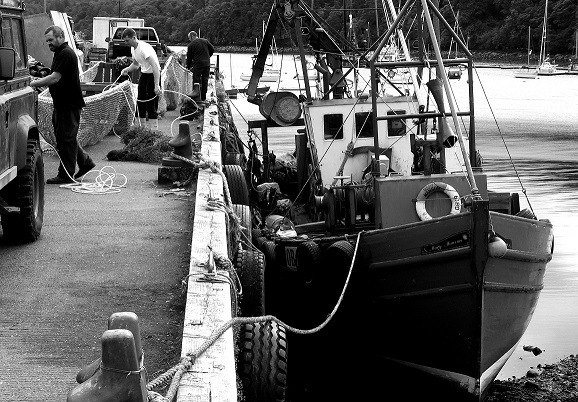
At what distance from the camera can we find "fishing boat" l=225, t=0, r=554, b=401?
30.2ft

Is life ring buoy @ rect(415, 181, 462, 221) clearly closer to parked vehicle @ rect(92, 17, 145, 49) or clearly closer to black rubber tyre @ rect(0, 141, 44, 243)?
black rubber tyre @ rect(0, 141, 44, 243)

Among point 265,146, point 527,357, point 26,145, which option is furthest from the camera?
point 265,146

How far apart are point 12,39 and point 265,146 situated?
8727 millimetres

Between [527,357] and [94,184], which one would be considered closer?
[94,184]

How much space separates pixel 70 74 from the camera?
35.8 feet

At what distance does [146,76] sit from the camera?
18344 millimetres

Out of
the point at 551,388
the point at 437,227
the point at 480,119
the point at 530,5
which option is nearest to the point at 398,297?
the point at 437,227

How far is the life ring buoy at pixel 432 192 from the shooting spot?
10109mm

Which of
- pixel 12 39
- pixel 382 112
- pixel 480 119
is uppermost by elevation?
pixel 12 39

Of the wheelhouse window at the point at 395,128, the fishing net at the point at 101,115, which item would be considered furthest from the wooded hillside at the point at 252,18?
the wheelhouse window at the point at 395,128

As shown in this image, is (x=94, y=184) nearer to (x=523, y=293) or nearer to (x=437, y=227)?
(x=437, y=227)

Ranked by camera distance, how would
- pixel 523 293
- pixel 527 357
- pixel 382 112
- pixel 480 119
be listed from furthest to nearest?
pixel 480 119, pixel 382 112, pixel 527 357, pixel 523 293

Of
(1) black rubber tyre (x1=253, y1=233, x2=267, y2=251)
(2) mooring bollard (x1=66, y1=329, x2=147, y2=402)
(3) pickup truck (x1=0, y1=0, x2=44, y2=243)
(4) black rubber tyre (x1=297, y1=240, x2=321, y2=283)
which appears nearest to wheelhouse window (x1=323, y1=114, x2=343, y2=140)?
(1) black rubber tyre (x1=253, y1=233, x2=267, y2=251)

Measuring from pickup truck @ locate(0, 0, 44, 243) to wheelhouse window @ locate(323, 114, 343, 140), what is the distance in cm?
539
